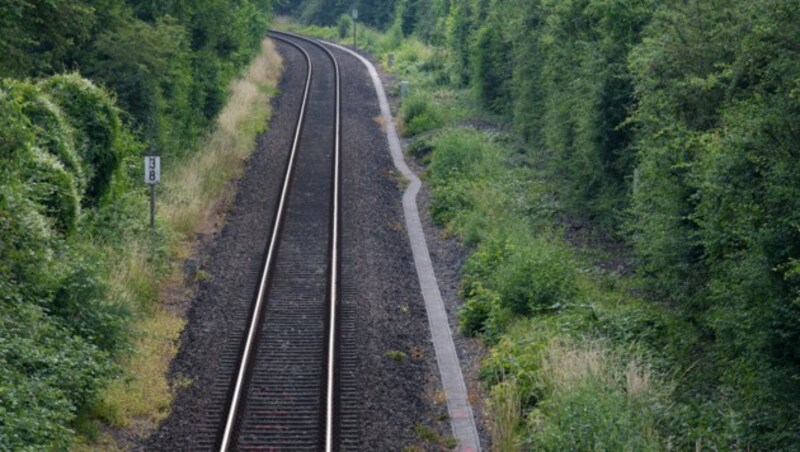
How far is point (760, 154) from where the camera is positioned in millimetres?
11312

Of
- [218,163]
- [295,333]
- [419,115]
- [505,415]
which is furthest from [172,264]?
[419,115]

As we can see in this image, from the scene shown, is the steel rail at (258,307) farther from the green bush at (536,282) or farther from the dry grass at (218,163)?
the green bush at (536,282)

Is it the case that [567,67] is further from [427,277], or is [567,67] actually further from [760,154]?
[760,154]

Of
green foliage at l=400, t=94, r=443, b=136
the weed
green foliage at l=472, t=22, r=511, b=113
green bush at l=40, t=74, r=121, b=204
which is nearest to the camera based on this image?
the weed

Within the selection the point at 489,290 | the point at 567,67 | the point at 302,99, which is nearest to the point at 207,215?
the point at 489,290

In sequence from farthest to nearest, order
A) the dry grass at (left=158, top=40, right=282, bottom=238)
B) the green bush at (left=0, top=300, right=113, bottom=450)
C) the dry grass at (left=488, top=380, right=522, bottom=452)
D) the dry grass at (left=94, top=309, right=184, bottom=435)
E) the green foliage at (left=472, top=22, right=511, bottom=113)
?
the green foliage at (left=472, top=22, right=511, bottom=113) → the dry grass at (left=158, top=40, right=282, bottom=238) → the dry grass at (left=94, top=309, right=184, bottom=435) → the dry grass at (left=488, top=380, right=522, bottom=452) → the green bush at (left=0, top=300, right=113, bottom=450)

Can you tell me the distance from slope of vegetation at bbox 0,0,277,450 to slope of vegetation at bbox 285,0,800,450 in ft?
18.1

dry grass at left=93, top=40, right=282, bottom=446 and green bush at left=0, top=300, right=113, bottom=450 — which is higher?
green bush at left=0, top=300, right=113, bottom=450

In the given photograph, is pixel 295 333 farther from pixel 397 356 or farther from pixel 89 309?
pixel 89 309

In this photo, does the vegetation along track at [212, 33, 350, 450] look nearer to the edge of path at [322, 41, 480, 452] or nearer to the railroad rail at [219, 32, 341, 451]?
the railroad rail at [219, 32, 341, 451]

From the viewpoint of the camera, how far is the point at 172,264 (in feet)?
60.8

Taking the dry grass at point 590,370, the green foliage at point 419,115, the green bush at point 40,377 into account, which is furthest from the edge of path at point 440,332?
the green foliage at point 419,115

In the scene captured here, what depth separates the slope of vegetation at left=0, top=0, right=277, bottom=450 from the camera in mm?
11461

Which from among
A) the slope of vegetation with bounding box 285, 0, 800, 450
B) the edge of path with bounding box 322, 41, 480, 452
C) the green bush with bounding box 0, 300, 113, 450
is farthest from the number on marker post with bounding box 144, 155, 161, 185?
the slope of vegetation with bounding box 285, 0, 800, 450
